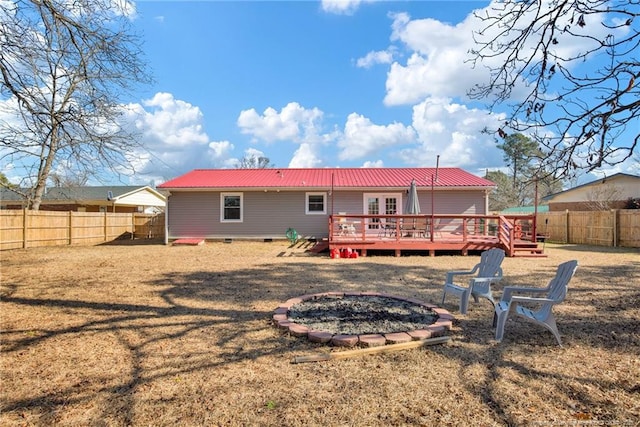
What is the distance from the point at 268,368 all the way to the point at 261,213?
13372mm

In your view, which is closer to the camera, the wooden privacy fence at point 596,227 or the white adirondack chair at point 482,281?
the white adirondack chair at point 482,281

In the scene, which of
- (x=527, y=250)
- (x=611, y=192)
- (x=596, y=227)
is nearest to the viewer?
(x=527, y=250)

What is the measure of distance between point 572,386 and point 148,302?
5.48 metres

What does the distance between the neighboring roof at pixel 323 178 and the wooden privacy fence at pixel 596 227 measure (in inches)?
228

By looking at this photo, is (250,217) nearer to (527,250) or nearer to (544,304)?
(527,250)

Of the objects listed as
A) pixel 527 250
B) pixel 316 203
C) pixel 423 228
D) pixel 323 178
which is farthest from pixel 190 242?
pixel 527 250

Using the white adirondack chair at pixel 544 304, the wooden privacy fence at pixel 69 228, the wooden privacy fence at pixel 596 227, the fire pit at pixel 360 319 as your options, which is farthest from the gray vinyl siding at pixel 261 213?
the white adirondack chair at pixel 544 304

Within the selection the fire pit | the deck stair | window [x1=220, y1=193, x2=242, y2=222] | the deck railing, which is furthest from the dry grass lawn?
window [x1=220, y1=193, x2=242, y2=222]

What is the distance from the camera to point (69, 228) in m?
16.5

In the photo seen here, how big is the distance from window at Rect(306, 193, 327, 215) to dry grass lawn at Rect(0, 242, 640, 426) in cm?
992

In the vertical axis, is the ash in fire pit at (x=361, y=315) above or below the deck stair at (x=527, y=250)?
below

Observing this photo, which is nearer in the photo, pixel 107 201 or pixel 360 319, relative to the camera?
pixel 360 319

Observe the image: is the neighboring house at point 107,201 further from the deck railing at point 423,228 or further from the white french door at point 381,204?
the deck railing at point 423,228

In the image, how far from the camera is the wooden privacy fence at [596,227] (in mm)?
15633
